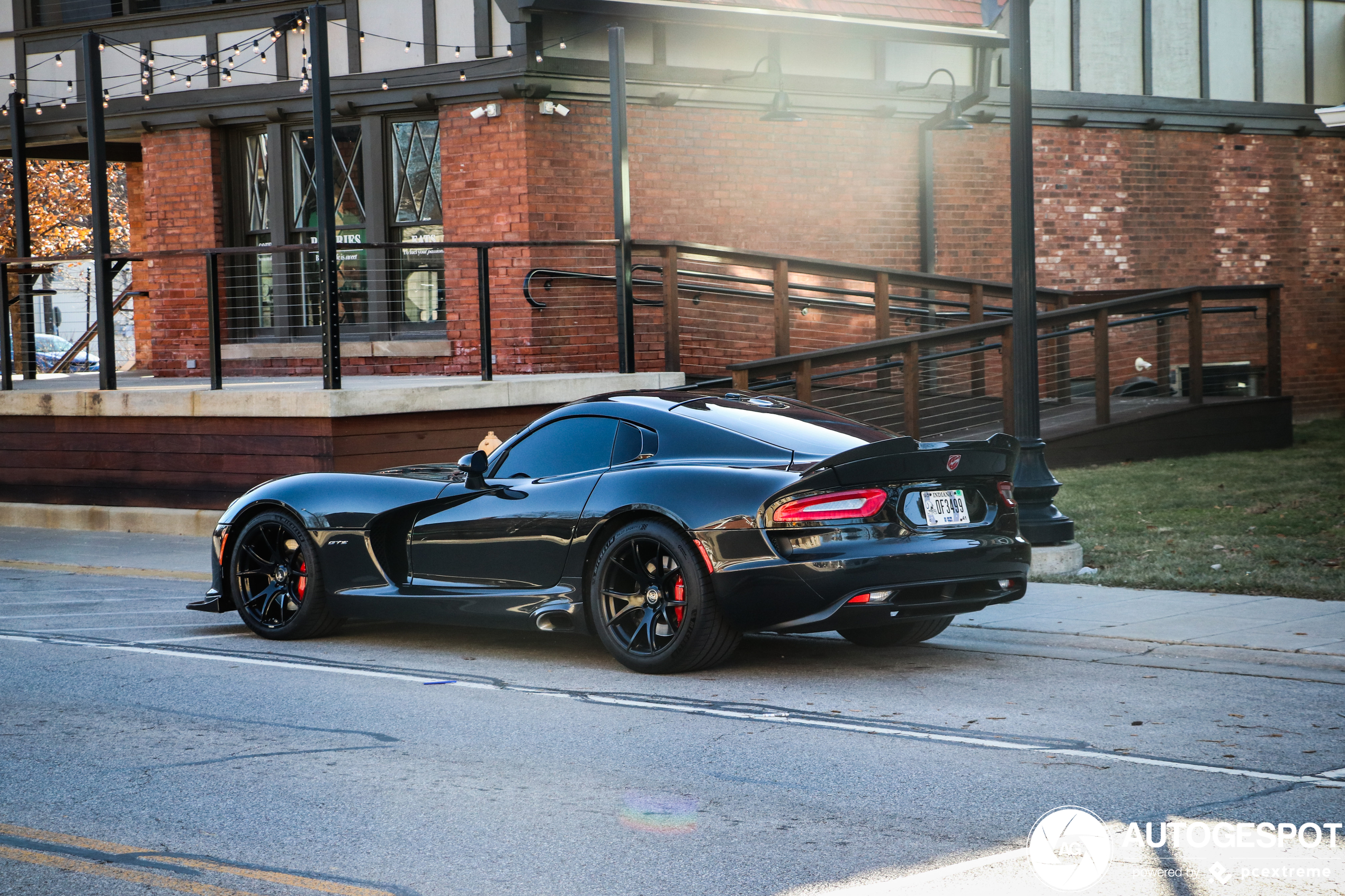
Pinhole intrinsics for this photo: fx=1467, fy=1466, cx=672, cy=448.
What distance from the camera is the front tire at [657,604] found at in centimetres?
674

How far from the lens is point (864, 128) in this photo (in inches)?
688

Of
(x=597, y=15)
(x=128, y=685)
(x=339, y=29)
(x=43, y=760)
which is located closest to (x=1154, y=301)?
(x=597, y=15)

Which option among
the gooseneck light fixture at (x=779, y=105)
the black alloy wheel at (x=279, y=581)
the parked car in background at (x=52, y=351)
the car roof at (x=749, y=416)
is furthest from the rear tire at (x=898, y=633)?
the parked car in background at (x=52, y=351)

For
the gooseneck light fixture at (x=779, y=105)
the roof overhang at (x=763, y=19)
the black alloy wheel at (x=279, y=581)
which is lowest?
the black alloy wheel at (x=279, y=581)

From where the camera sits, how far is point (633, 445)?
732 cm

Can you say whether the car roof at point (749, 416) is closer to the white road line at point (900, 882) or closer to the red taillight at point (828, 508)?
the red taillight at point (828, 508)

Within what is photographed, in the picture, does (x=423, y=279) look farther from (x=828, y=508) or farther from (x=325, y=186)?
(x=828, y=508)

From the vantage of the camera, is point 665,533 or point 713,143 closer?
point 665,533

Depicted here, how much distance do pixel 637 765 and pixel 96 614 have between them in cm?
549

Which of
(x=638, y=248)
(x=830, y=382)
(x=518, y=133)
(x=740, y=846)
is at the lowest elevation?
(x=740, y=846)

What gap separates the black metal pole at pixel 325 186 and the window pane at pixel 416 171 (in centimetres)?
354

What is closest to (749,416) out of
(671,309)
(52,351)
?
(671,309)

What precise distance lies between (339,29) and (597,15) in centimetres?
303

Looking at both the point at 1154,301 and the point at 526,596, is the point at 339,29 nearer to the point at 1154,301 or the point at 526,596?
the point at 1154,301
